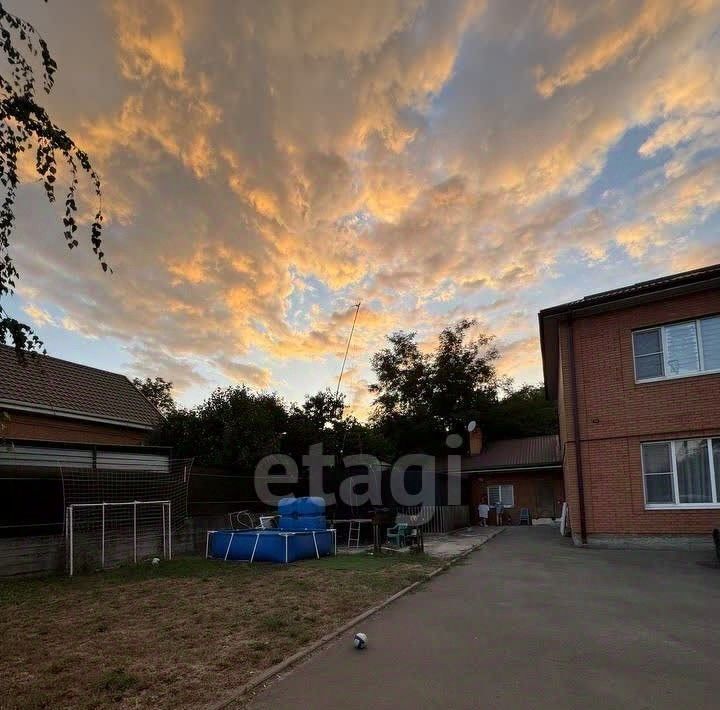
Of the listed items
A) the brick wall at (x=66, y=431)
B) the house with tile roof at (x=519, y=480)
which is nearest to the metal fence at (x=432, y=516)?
the house with tile roof at (x=519, y=480)

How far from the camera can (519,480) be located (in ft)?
98.5

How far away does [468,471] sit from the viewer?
3084 centimetres

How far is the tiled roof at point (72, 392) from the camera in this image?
18.0 m

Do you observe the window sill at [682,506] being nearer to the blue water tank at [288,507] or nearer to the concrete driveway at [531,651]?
the concrete driveway at [531,651]

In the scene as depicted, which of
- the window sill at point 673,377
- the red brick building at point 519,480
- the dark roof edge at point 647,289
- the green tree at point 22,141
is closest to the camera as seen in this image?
the green tree at point 22,141

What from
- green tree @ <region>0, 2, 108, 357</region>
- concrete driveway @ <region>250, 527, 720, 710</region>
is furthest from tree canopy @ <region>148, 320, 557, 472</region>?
green tree @ <region>0, 2, 108, 357</region>

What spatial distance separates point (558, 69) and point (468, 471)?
23.5 m

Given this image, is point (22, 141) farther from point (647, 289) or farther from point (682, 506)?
point (682, 506)

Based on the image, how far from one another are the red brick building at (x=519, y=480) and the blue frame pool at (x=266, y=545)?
1854cm

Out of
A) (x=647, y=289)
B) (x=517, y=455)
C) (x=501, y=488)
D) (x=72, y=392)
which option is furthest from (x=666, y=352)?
(x=72, y=392)

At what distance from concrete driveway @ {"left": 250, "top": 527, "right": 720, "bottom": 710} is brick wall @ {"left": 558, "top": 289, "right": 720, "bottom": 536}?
419cm

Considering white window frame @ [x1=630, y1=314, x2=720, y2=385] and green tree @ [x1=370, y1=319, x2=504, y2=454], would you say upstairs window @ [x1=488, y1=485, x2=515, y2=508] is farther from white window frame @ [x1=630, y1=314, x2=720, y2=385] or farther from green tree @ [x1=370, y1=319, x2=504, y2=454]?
white window frame @ [x1=630, y1=314, x2=720, y2=385]

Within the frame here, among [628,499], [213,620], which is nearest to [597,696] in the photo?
[213,620]

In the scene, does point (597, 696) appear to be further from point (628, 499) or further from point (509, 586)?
point (628, 499)
